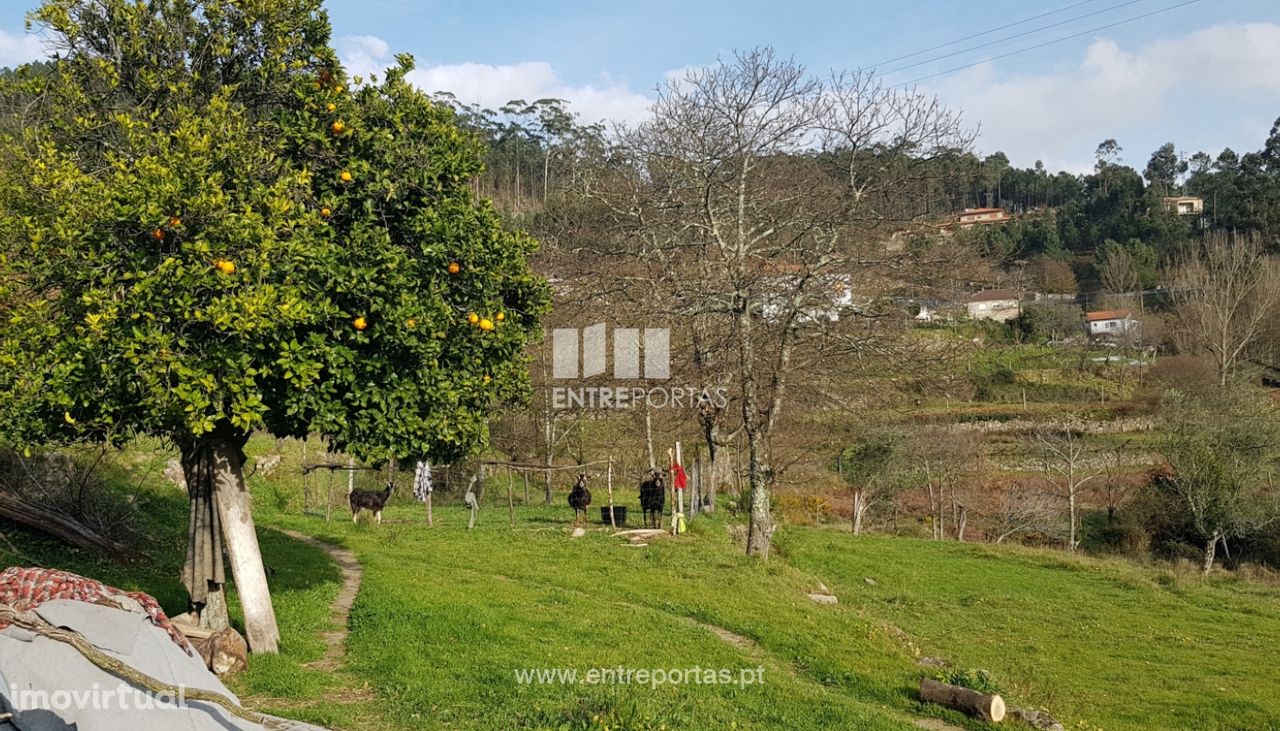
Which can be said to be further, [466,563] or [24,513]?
[466,563]

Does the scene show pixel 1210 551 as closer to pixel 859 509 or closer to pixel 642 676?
pixel 859 509

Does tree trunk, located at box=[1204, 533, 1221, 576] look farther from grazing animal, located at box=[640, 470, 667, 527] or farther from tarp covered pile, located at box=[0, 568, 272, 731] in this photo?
tarp covered pile, located at box=[0, 568, 272, 731]

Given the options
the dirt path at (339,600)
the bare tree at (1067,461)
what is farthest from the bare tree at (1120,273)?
the dirt path at (339,600)

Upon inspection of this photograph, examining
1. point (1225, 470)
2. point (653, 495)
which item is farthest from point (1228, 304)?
point (653, 495)

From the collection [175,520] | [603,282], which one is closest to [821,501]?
[603,282]

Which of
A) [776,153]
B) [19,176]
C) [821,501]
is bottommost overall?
[821,501]

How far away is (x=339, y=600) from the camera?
47.5 ft

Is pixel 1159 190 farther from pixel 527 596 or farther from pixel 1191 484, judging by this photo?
pixel 527 596

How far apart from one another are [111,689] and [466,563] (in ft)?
37.1

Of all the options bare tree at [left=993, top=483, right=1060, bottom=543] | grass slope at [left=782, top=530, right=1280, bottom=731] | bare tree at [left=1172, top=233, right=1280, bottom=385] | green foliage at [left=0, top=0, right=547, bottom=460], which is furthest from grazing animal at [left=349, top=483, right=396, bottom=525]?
bare tree at [left=1172, top=233, right=1280, bottom=385]

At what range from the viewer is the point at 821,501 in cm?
4075

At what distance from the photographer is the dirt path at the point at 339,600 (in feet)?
36.7

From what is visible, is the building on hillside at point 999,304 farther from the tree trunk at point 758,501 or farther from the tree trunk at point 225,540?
the tree trunk at point 225,540

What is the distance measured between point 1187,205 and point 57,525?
109 metres
